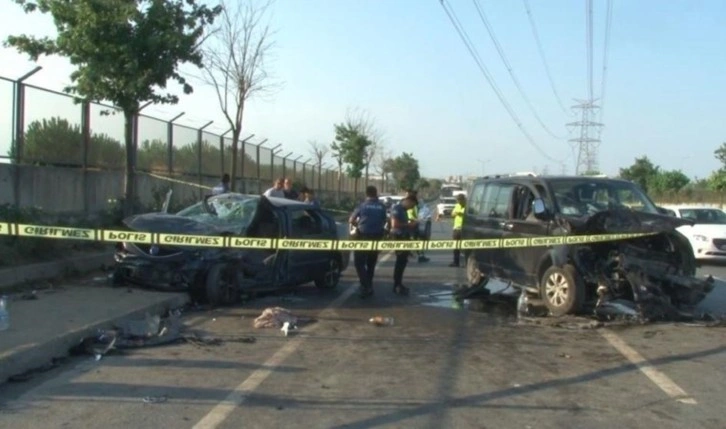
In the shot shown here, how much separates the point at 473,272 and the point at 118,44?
7.51 metres

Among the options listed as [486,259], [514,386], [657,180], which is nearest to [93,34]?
[486,259]

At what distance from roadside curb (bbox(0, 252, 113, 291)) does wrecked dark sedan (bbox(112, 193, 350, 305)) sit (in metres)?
1.19

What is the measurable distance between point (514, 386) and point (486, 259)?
20.6ft

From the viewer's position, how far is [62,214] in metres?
16.5

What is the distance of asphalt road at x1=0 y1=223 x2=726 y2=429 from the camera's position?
21.3 ft

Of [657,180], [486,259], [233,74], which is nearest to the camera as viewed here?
[486,259]

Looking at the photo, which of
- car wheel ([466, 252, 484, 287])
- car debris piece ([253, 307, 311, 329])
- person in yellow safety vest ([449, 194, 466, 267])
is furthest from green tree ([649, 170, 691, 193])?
car debris piece ([253, 307, 311, 329])

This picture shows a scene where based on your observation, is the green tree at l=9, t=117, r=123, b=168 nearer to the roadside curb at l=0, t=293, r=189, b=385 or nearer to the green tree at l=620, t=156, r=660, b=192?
the roadside curb at l=0, t=293, r=189, b=385

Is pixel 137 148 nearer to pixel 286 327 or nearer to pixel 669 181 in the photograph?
pixel 286 327

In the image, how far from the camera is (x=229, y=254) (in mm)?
12203

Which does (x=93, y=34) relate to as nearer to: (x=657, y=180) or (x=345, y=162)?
(x=345, y=162)

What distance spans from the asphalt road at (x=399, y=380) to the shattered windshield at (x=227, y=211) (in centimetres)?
206

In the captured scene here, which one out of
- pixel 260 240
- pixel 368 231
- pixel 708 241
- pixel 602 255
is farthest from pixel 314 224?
pixel 708 241

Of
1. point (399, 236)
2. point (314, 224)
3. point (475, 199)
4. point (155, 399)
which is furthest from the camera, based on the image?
point (475, 199)
